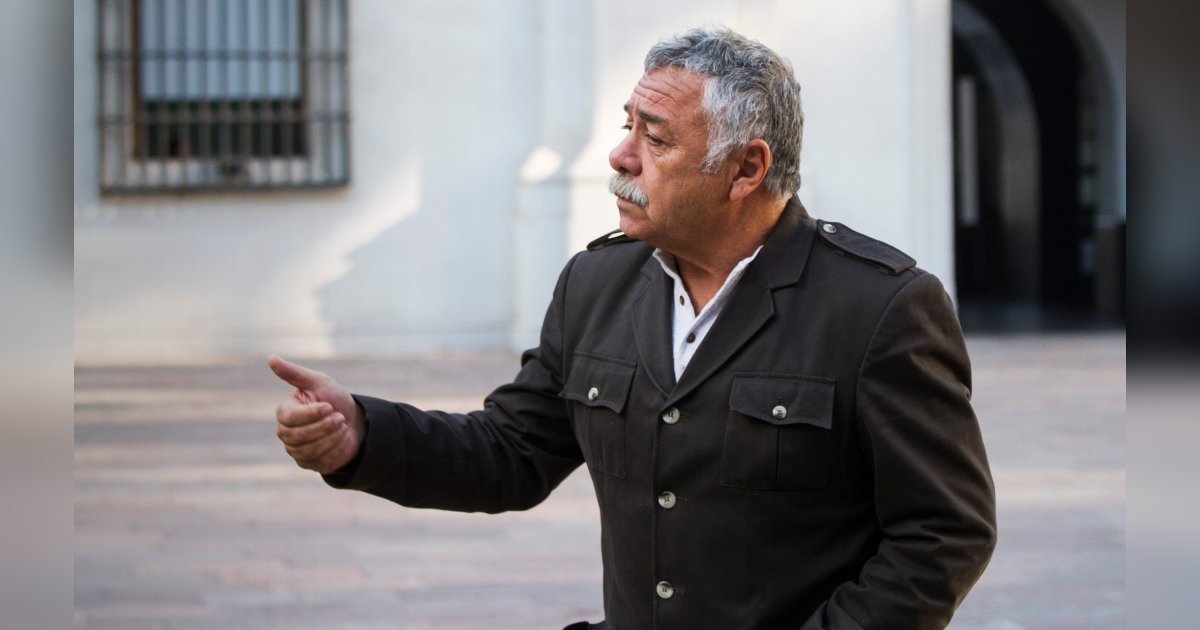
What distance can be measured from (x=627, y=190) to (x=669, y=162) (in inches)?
3.3

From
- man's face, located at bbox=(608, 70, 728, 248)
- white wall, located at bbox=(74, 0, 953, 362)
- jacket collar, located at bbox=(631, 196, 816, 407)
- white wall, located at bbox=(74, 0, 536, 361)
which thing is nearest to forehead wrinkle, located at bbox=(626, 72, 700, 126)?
man's face, located at bbox=(608, 70, 728, 248)

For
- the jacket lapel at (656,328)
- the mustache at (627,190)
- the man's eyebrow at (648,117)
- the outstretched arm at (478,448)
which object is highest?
the man's eyebrow at (648,117)

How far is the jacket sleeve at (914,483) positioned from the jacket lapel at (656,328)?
0.31m

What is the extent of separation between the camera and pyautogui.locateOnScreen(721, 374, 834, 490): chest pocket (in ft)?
5.36

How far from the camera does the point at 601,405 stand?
6.01ft

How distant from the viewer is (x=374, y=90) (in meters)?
10.1

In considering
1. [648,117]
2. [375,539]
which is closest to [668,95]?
[648,117]

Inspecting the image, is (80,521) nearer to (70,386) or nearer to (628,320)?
(628,320)

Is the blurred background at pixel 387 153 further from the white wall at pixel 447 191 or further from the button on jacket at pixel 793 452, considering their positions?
the button on jacket at pixel 793 452

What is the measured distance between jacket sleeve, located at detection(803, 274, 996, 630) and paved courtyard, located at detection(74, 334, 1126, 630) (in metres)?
2.30

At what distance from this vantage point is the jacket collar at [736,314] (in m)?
1.73

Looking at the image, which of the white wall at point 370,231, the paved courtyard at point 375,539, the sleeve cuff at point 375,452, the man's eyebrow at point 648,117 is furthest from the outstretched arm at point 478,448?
the white wall at point 370,231

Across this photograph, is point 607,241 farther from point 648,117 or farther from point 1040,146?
point 1040,146

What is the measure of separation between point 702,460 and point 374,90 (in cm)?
894
